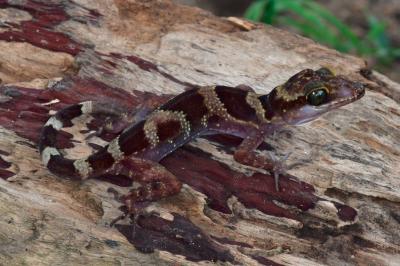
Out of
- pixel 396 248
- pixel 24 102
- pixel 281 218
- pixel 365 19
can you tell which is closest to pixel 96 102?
pixel 24 102

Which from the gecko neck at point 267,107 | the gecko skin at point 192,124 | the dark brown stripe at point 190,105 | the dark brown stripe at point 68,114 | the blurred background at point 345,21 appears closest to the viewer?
the gecko skin at point 192,124

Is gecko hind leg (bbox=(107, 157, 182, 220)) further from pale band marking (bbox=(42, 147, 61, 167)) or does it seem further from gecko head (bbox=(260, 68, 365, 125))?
gecko head (bbox=(260, 68, 365, 125))

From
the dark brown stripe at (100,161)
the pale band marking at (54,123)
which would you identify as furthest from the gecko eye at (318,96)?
the pale band marking at (54,123)

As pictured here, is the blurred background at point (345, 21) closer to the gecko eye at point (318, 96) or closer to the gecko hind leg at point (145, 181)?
the gecko eye at point (318, 96)

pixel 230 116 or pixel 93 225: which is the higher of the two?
pixel 230 116

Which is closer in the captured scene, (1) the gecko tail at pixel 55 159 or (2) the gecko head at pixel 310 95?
(1) the gecko tail at pixel 55 159

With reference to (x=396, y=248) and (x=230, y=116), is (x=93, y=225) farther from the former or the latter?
(x=396, y=248)

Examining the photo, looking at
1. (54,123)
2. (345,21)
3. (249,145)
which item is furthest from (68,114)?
(345,21)

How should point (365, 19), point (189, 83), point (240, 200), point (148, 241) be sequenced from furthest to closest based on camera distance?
point (365, 19), point (189, 83), point (240, 200), point (148, 241)

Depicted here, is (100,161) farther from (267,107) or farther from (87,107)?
(267,107)
